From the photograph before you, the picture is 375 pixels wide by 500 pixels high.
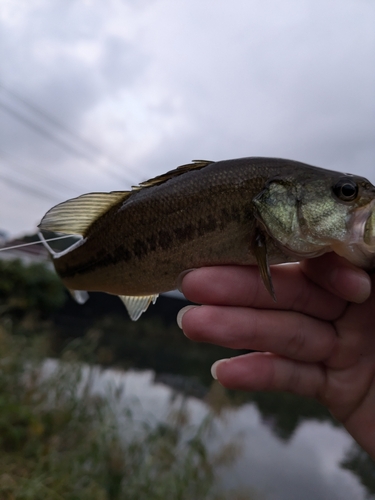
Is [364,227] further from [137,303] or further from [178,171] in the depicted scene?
[137,303]

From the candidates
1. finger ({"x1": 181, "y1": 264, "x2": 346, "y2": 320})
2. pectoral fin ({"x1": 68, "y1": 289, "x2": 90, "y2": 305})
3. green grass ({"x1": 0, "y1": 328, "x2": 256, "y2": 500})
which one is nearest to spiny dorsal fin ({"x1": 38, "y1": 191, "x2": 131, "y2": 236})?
pectoral fin ({"x1": 68, "y1": 289, "x2": 90, "y2": 305})

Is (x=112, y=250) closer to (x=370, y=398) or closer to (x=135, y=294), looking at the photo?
(x=135, y=294)

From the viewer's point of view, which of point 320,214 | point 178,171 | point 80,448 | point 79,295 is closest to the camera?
point 320,214

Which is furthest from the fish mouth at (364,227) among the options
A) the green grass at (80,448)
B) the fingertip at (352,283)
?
the green grass at (80,448)

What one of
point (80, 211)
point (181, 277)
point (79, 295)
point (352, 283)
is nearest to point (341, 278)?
point (352, 283)

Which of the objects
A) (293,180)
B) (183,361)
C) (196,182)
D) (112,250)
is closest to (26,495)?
(112,250)

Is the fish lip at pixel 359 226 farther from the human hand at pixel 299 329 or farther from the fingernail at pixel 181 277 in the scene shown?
the fingernail at pixel 181 277
